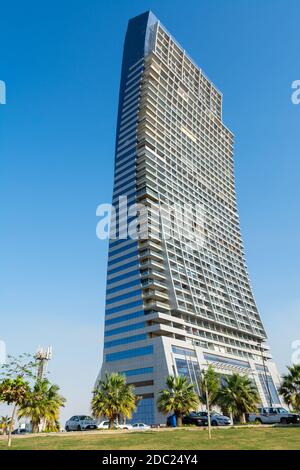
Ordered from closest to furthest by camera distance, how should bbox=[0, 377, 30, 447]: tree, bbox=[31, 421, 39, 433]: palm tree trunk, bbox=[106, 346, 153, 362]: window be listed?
bbox=[0, 377, 30, 447]: tree
bbox=[31, 421, 39, 433]: palm tree trunk
bbox=[106, 346, 153, 362]: window

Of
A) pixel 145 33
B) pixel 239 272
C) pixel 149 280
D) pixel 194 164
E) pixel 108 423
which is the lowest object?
pixel 108 423

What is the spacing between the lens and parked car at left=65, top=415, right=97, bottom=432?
44300 mm

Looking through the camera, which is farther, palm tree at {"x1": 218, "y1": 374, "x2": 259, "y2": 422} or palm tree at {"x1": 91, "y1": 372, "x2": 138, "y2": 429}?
palm tree at {"x1": 218, "y1": 374, "x2": 259, "y2": 422}

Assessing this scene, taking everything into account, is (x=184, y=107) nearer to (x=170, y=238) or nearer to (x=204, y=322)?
(x=170, y=238)

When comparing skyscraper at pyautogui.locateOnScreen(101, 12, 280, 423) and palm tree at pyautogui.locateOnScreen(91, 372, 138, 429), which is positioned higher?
skyscraper at pyautogui.locateOnScreen(101, 12, 280, 423)

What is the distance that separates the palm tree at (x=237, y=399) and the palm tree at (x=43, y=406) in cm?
2286

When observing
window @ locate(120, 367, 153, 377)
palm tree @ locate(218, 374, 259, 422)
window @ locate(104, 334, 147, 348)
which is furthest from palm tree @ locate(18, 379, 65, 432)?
window @ locate(104, 334, 147, 348)

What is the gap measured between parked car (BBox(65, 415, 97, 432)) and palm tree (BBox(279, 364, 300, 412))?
2814 cm

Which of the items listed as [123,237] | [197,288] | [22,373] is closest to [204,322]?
[197,288]

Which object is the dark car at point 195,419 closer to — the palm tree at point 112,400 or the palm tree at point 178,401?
the palm tree at point 178,401

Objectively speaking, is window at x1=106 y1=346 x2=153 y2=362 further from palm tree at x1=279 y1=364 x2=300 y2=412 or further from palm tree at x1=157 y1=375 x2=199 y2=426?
palm tree at x1=279 y1=364 x2=300 y2=412

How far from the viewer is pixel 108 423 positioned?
162 feet
